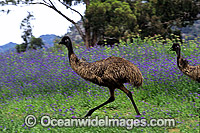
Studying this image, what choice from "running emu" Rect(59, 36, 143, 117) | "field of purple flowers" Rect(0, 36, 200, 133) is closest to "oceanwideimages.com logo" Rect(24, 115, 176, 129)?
"field of purple flowers" Rect(0, 36, 200, 133)

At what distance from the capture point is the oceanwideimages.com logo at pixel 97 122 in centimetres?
512

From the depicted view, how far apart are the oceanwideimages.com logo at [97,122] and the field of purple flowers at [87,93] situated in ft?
0.42

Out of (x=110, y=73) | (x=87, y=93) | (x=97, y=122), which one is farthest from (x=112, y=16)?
(x=97, y=122)

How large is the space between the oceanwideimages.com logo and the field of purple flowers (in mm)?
129

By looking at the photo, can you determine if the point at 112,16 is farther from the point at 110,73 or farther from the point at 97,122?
→ the point at 97,122

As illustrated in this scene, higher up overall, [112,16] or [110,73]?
[112,16]

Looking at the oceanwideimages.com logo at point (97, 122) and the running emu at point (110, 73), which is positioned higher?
the running emu at point (110, 73)

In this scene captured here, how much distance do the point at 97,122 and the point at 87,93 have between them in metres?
2.48

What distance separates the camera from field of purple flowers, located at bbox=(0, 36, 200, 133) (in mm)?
5688

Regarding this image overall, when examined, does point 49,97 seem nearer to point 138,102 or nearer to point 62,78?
point 62,78

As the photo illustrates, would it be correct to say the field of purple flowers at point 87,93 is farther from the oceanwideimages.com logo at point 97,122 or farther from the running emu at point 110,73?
the running emu at point 110,73

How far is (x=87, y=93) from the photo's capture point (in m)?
7.68

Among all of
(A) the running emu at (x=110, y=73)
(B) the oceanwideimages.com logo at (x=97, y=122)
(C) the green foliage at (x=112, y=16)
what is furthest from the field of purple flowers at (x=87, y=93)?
(C) the green foliage at (x=112, y=16)

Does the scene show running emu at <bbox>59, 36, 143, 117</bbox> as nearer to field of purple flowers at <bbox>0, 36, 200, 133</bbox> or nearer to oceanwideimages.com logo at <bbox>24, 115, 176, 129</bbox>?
oceanwideimages.com logo at <bbox>24, 115, 176, 129</bbox>
